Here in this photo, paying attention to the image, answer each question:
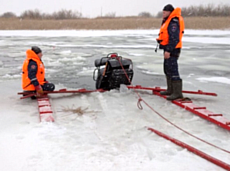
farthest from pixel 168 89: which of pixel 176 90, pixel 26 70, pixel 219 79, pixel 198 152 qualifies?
pixel 26 70

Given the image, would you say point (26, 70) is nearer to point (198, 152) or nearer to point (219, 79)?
point (198, 152)

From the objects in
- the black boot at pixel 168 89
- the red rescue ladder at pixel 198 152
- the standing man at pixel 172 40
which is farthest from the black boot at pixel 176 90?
the red rescue ladder at pixel 198 152

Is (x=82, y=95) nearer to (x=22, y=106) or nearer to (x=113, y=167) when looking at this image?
(x=22, y=106)

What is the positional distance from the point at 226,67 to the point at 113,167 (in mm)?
6091

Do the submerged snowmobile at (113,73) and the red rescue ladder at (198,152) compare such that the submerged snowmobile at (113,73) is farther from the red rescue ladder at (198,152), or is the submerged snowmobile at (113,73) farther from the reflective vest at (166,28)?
the red rescue ladder at (198,152)

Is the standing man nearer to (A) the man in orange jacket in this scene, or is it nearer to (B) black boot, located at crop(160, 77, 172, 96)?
(B) black boot, located at crop(160, 77, 172, 96)

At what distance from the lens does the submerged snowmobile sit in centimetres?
473

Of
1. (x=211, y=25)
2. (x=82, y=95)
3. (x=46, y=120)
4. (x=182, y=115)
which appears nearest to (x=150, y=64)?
(x=82, y=95)

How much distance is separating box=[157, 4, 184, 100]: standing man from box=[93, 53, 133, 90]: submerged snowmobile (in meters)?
0.74

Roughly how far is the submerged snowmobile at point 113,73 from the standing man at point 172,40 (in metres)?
0.74

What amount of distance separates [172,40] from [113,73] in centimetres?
116

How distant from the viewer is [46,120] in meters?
3.42

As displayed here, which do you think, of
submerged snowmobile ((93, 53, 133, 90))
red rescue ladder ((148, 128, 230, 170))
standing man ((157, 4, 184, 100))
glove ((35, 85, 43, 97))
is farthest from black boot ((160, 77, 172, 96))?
glove ((35, 85, 43, 97))

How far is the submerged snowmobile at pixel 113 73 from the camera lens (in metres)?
4.73
